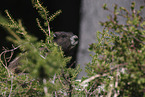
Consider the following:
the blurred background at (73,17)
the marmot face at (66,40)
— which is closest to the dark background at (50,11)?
the blurred background at (73,17)

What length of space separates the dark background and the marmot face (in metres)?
0.21

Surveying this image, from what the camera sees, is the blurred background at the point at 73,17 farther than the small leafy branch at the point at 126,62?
Yes

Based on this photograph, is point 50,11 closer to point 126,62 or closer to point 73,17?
point 73,17

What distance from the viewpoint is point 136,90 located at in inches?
19.0

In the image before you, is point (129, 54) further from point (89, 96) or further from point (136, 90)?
point (89, 96)

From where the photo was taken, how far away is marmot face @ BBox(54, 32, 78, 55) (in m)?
1.26

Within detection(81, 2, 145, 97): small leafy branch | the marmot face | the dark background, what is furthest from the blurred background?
detection(81, 2, 145, 97): small leafy branch

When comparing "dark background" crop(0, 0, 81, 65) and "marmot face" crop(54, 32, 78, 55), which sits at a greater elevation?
"dark background" crop(0, 0, 81, 65)

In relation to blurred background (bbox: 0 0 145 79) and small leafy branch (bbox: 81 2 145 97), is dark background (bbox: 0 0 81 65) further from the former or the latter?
small leafy branch (bbox: 81 2 145 97)

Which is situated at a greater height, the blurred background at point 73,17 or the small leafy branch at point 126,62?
the blurred background at point 73,17

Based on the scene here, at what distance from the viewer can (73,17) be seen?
1.53m

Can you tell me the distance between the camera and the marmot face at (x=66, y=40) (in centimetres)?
126

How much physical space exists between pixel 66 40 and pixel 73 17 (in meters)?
0.35

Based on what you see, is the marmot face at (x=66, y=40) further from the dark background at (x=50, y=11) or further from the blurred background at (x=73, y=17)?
the dark background at (x=50, y=11)
